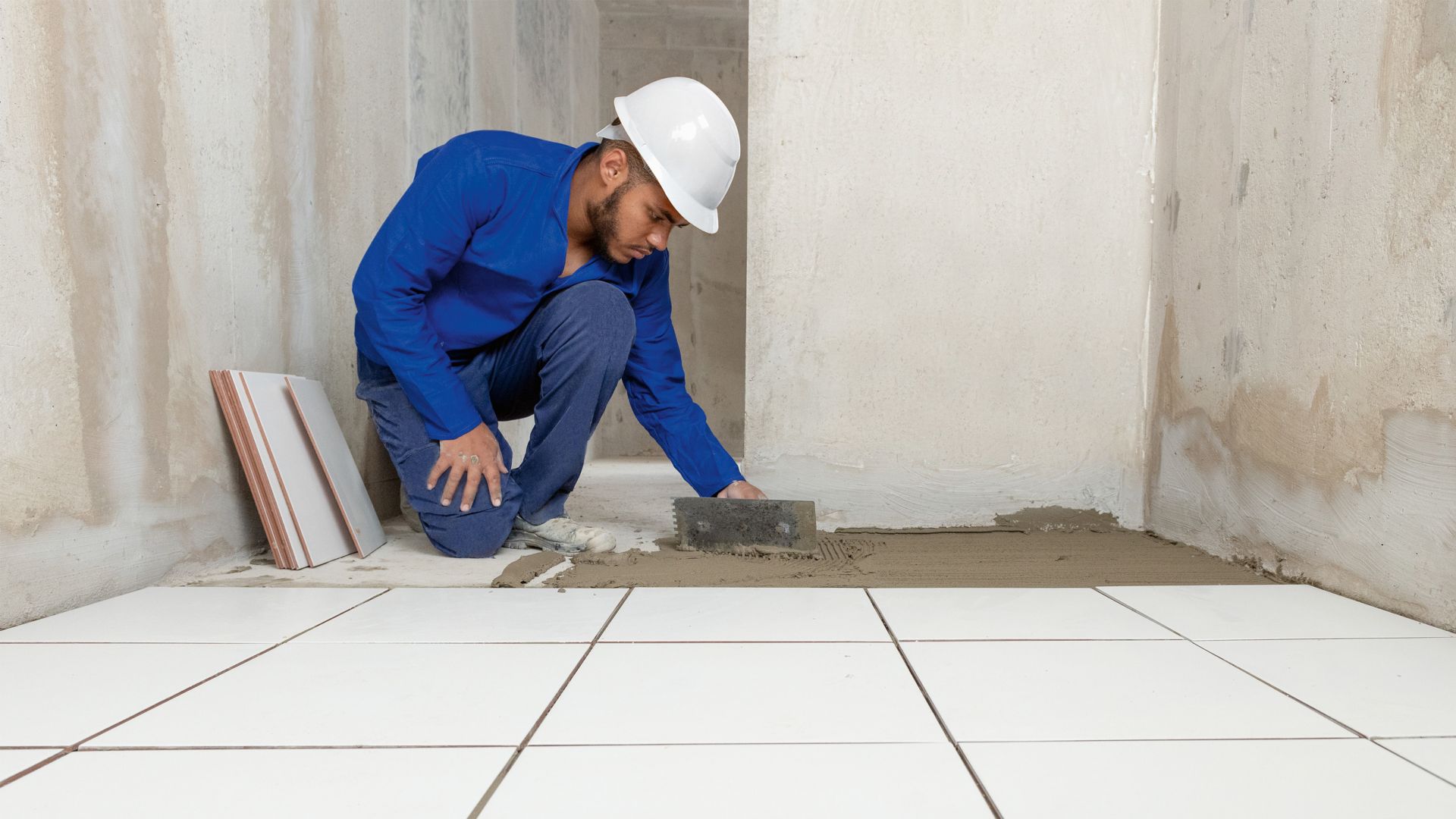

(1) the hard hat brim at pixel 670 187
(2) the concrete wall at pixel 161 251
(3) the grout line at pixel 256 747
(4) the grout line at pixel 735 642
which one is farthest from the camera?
(1) the hard hat brim at pixel 670 187

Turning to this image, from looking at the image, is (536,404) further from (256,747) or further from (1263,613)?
(1263,613)

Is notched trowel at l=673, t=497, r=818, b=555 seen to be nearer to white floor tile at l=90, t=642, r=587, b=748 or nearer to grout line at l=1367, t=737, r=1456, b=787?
white floor tile at l=90, t=642, r=587, b=748

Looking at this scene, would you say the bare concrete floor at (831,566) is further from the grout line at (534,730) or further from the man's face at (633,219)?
the man's face at (633,219)

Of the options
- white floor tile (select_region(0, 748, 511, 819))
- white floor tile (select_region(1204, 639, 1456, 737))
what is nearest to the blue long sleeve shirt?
white floor tile (select_region(0, 748, 511, 819))

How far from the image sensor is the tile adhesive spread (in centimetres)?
181

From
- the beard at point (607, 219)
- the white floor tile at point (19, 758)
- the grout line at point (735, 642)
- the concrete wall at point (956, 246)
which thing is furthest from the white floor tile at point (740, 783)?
the concrete wall at point (956, 246)

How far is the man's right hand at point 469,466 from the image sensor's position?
200cm

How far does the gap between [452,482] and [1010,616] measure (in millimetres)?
1229

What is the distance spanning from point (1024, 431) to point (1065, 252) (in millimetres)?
513

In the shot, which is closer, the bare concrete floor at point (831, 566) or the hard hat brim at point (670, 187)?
the bare concrete floor at point (831, 566)

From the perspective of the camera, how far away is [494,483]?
2.05 meters

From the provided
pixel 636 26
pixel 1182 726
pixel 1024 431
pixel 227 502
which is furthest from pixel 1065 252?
pixel 636 26

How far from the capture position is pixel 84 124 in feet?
5.13

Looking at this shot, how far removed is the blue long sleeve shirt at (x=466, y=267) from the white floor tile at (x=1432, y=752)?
1.48 metres
